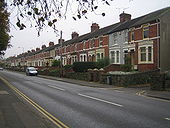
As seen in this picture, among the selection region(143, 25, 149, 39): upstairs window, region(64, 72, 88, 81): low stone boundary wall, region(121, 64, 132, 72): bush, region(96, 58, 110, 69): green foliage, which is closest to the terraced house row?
region(143, 25, 149, 39): upstairs window

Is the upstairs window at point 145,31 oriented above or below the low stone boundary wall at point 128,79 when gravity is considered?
above

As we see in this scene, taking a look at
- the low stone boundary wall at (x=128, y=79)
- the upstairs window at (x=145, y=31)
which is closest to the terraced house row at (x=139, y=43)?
the upstairs window at (x=145, y=31)

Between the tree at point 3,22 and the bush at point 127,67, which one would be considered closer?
the tree at point 3,22

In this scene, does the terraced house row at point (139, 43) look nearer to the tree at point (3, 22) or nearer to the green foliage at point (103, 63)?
the green foliage at point (103, 63)

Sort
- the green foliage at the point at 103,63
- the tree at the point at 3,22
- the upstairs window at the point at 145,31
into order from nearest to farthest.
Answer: the tree at the point at 3,22, the upstairs window at the point at 145,31, the green foliage at the point at 103,63

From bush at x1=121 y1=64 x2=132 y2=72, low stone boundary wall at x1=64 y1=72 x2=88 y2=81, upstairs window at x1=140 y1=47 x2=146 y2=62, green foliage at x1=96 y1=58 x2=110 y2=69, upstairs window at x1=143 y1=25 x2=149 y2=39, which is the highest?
upstairs window at x1=143 y1=25 x2=149 y2=39

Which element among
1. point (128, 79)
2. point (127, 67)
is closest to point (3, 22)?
point (128, 79)


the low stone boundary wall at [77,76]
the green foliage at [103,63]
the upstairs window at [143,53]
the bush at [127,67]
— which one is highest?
the upstairs window at [143,53]

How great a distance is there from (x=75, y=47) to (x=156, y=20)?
27937 mm

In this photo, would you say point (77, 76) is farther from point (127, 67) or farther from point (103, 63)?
point (127, 67)

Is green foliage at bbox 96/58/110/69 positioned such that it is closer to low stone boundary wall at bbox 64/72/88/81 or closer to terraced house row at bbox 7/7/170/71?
terraced house row at bbox 7/7/170/71

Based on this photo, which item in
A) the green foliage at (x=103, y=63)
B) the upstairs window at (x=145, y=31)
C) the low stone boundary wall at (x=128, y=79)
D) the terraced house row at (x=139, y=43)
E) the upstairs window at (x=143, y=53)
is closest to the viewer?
the low stone boundary wall at (x=128, y=79)

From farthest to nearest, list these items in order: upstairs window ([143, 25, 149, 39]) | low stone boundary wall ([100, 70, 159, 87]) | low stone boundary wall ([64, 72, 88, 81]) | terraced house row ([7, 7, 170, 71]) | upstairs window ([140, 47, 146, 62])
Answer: low stone boundary wall ([64, 72, 88, 81]) < upstairs window ([140, 47, 146, 62]) < upstairs window ([143, 25, 149, 39]) < terraced house row ([7, 7, 170, 71]) < low stone boundary wall ([100, 70, 159, 87])

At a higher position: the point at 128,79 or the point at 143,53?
the point at 143,53
